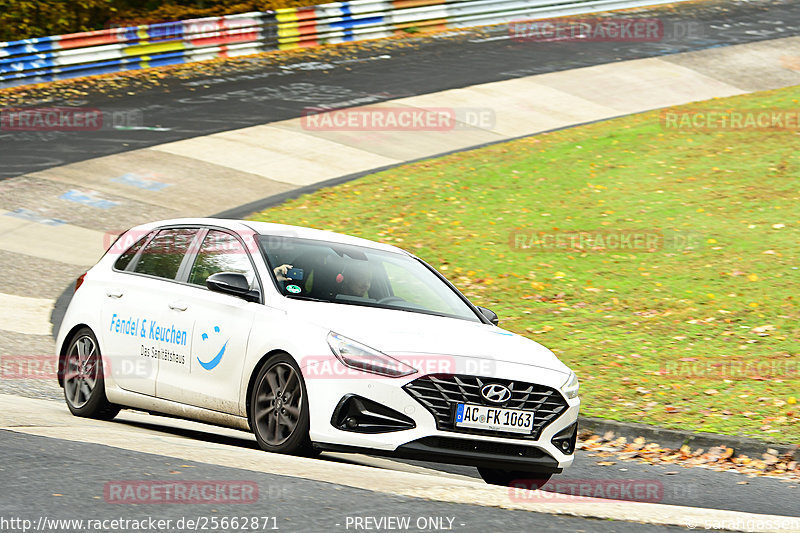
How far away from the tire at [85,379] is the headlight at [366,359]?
2.66 m

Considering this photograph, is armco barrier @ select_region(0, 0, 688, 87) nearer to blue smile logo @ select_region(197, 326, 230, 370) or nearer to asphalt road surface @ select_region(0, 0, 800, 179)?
asphalt road surface @ select_region(0, 0, 800, 179)

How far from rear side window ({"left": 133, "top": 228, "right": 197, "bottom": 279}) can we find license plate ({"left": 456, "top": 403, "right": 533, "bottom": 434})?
8.98 feet

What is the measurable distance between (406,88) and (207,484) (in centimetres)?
2089

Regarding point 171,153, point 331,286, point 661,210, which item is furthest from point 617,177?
point 331,286

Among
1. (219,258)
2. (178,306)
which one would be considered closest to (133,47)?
(219,258)

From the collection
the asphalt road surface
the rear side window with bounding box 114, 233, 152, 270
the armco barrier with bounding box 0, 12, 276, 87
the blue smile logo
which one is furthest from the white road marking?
the armco barrier with bounding box 0, 12, 276, 87

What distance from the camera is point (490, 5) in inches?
1321

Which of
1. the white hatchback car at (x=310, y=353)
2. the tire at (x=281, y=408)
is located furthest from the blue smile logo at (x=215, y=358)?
the tire at (x=281, y=408)

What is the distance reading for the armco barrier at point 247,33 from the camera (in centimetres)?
2636

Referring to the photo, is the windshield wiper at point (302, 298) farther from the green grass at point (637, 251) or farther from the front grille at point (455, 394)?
the green grass at point (637, 251)

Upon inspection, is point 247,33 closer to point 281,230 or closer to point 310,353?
point 281,230

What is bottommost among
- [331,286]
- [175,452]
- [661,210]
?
[661,210]

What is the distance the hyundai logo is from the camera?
22.9ft

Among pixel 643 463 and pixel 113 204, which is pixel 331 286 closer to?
pixel 643 463
